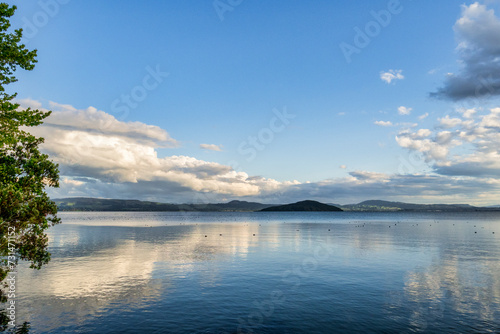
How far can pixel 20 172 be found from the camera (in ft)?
88.2

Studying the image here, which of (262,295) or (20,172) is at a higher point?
(20,172)

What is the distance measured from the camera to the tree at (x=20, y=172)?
2534cm

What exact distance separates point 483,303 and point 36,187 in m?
Answer: 46.9

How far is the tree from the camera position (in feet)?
83.1

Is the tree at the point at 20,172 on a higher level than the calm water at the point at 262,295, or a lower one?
higher

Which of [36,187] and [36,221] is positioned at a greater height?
[36,187]

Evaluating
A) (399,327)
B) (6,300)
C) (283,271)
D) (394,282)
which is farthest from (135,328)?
(394,282)

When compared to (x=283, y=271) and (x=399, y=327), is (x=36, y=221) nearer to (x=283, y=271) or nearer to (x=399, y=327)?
(x=399, y=327)

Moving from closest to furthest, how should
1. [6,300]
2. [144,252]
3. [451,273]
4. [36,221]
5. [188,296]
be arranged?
1. [36,221]
2. [6,300]
3. [188,296]
4. [451,273]
5. [144,252]

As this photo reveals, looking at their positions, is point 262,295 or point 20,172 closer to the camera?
point 20,172

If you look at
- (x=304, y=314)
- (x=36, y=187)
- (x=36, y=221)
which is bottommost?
(x=304, y=314)

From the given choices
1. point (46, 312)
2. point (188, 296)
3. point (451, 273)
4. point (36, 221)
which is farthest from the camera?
point (451, 273)

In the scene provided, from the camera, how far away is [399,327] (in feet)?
91.4

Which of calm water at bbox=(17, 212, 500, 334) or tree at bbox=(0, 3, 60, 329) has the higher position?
tree at bbox=(0, 3, 60, 329)
